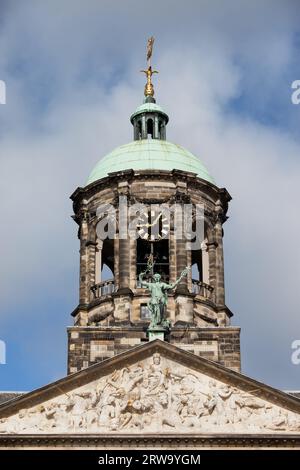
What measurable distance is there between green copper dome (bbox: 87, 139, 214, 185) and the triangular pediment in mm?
7255

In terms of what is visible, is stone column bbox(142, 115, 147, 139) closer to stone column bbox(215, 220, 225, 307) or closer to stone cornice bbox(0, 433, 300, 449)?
stone column bbox(215, 220, 225, 307)

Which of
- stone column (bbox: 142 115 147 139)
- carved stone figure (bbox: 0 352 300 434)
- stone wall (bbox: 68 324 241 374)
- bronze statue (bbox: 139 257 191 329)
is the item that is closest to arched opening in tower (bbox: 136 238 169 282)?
stone wall (bbox: 68 324 241 374)

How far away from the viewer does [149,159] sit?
125 ft

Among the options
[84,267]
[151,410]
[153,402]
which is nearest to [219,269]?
[84,267]

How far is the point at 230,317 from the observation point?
36719mm

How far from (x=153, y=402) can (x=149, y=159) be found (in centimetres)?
871

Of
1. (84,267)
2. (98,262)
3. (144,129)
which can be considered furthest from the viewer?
(144,129)

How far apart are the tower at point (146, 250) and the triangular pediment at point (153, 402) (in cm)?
243

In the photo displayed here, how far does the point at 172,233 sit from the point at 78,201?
10.4ft

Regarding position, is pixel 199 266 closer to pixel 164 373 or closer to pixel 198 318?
pixel 198 318

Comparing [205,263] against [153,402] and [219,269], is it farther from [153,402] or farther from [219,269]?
[153,402]

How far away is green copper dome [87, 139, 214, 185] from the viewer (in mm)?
38125

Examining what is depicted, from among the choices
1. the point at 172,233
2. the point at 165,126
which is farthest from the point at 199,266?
the point at 165,126

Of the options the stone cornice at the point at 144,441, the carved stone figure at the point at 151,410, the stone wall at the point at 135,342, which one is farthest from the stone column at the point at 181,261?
the stone cornice at the point at 144,441
